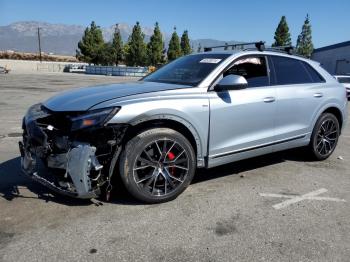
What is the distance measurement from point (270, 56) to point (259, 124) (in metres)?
1.01

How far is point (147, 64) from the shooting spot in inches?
2576

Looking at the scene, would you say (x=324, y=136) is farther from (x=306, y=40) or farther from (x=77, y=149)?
(x=306, y=40)

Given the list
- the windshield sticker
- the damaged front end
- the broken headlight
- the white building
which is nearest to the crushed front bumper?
the damaged front end

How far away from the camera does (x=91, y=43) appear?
6388 centimetres

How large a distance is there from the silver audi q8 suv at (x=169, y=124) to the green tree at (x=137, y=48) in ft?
197

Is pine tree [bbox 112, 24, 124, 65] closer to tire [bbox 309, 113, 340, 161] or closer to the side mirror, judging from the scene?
tire [bbox 309, 113, 340, 161]

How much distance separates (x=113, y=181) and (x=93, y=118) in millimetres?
817

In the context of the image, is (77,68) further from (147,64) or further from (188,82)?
(188,82)

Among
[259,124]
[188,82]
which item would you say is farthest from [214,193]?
[188,82]

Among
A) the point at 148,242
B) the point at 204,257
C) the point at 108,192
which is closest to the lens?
the point at 204,257

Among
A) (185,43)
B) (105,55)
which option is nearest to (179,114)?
(105,55)

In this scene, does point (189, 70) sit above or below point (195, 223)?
above

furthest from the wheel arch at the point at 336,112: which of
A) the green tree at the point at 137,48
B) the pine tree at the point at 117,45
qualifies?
the pine tree at the point at 117,45

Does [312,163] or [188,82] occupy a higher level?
[188,82]
